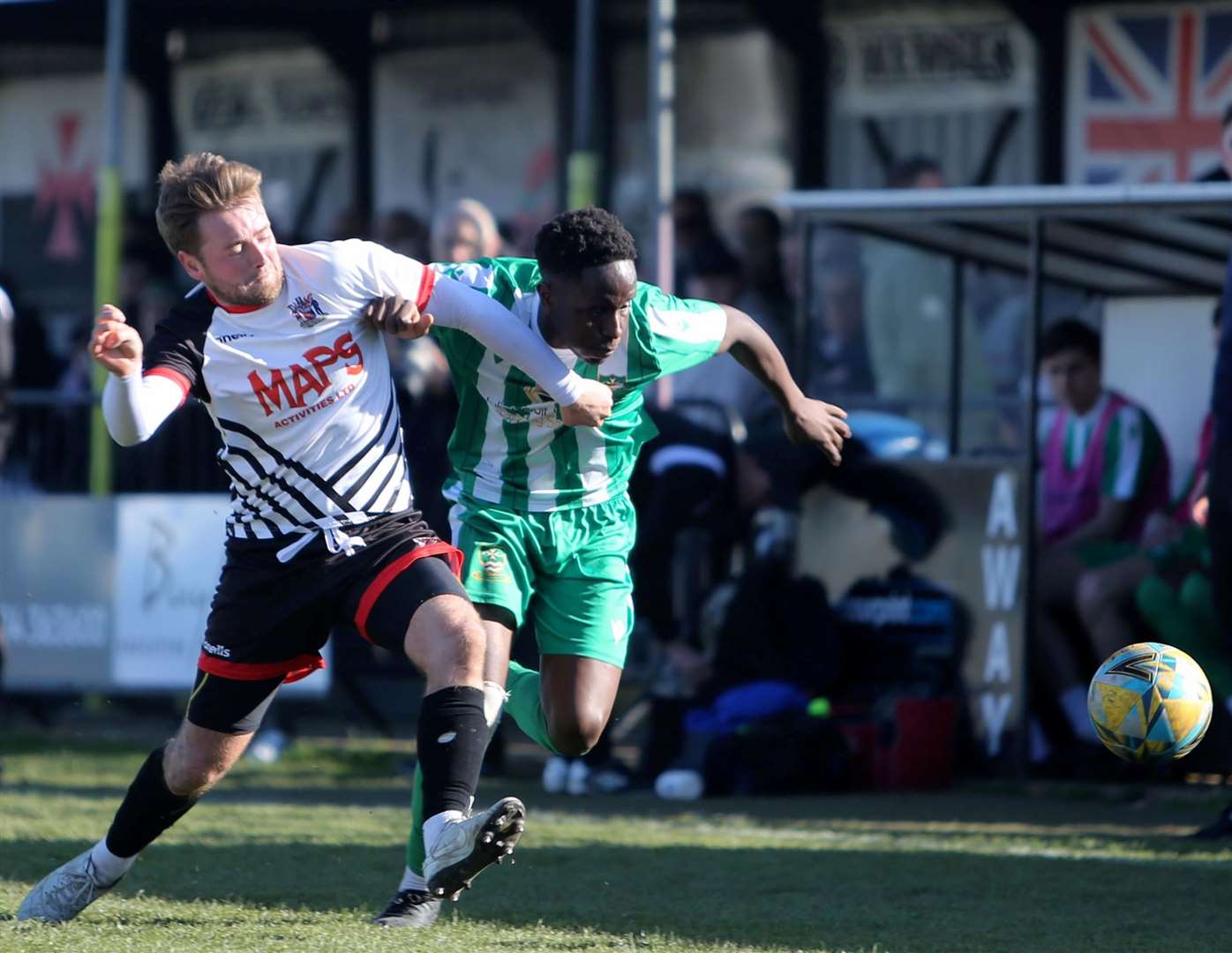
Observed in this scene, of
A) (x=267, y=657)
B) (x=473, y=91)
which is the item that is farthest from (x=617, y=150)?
(x=267, y=657)

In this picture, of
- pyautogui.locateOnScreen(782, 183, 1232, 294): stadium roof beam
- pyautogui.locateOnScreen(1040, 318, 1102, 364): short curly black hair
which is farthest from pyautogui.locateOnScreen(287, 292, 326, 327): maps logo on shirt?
pyautogui.locateOnScreen(1040, 318, 1102, 364): short curly black hair

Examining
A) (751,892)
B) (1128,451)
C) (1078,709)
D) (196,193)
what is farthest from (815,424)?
(1128,451)

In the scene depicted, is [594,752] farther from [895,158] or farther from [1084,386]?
[895,158]

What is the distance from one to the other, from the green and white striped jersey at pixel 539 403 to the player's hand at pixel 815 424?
12.9 inches

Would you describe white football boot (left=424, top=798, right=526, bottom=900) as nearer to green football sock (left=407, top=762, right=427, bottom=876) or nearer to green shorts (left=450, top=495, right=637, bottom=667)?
green football sock (left=407, top=762, right=427, bottom=876)

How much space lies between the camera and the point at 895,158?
1418cm

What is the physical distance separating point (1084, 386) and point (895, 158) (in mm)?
4376

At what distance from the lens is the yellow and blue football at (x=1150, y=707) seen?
6.35m

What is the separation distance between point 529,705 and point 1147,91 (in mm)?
8397

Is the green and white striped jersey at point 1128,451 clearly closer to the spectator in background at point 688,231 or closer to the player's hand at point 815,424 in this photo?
the spectator in background at point 688,231

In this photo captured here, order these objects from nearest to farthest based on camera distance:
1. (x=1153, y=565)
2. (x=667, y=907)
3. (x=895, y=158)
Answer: (x=667, y=907)
(x=1153, y=565)
(x=895, y=158)

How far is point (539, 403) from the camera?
6215 millimetres

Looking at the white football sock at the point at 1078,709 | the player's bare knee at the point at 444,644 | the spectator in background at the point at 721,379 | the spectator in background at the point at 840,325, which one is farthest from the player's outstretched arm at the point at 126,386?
the spectator in background at the point at 840,325

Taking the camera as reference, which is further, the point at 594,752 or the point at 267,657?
the point at 594,752
